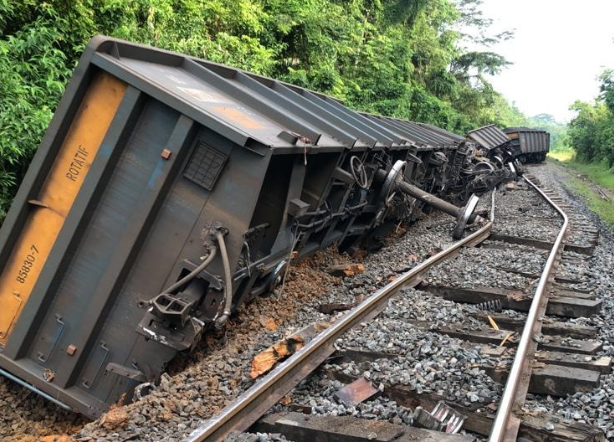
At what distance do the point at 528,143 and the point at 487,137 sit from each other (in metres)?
9.56

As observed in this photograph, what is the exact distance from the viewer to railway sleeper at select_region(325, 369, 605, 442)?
3.12 meters

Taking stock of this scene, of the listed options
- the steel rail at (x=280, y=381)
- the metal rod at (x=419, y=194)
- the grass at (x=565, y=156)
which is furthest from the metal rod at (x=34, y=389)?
the grass at (x=565, y=156)

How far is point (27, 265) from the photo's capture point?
4.39m

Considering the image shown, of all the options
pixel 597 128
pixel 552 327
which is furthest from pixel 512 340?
pixel 597 128

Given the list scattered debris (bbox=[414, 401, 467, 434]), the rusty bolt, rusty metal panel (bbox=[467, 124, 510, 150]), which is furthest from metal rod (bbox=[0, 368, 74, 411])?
rusty metal panel (bbox=[467, 124, 510, 150])

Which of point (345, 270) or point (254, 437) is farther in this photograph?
point (345, 270)

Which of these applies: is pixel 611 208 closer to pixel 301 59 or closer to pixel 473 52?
pixel 301 59

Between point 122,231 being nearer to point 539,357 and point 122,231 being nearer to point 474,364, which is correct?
point 474,364

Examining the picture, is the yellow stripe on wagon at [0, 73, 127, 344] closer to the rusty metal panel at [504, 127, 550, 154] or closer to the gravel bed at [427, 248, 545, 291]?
the gravel bed at [427, 248, 545, 291]

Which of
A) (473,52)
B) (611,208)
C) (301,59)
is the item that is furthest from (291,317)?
(473,52)

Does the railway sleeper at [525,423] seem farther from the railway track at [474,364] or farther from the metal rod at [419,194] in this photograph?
the metal rod at [419,194]

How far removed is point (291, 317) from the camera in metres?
5.52

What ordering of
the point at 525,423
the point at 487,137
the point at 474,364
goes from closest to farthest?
the point at 525,423 < the point at 474,364 < the point at 487,137

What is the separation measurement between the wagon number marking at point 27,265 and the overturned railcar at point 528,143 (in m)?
28.4
